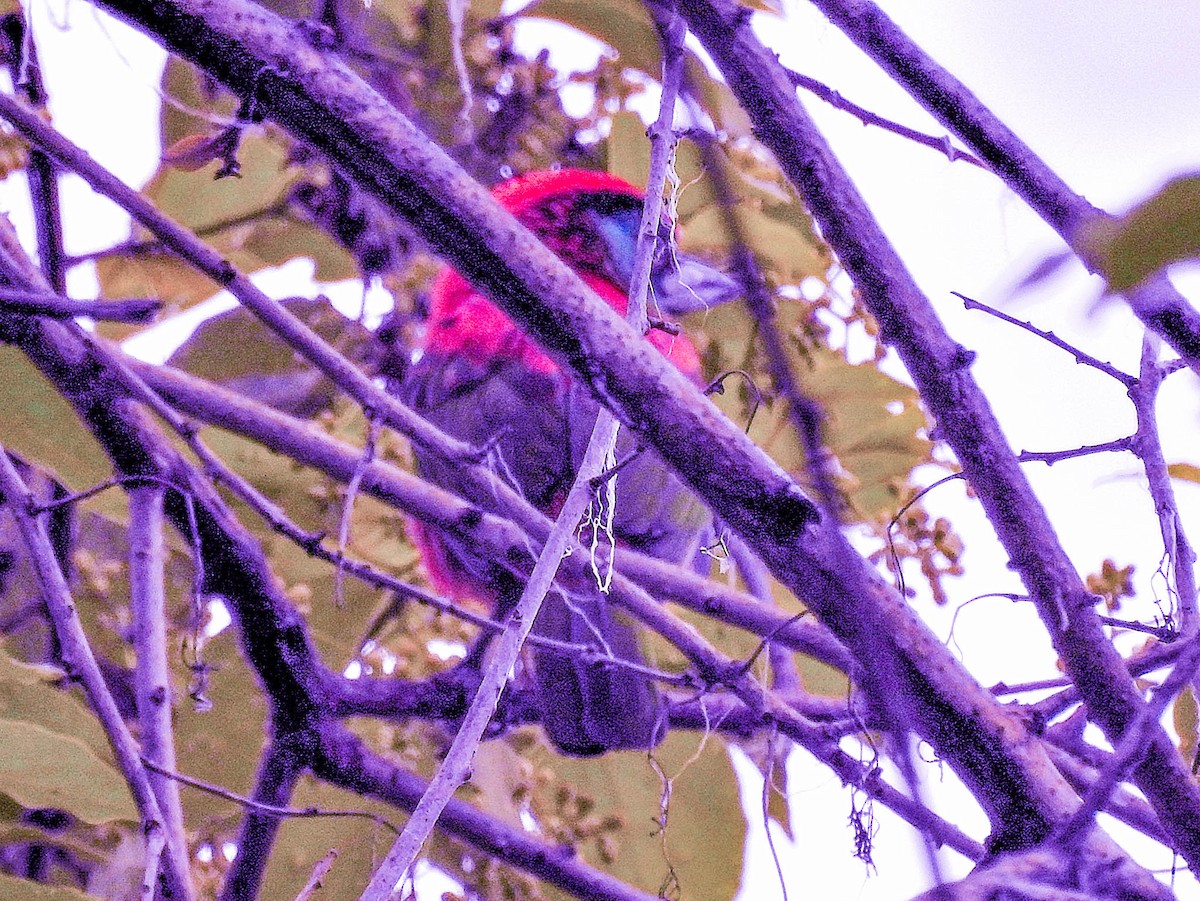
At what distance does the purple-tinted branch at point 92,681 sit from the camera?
1.07 m

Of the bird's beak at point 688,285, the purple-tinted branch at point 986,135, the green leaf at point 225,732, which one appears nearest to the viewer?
the purple-tinted branch at point 986,135

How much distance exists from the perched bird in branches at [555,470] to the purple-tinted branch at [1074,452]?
23.8 inches

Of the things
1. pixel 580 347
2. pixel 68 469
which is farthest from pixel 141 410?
pixel 580 347

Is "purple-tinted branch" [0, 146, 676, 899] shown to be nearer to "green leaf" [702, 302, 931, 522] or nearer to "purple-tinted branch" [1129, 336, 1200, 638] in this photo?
"green leaf" [702, 302, 931, 522]

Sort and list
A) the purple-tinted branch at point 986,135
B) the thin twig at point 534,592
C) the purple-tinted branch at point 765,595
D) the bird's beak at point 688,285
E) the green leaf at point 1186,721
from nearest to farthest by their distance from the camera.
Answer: the thin twig at point 534,592 < the purple-tinted branch at point 986,135 < the green leaf at point 1186,721 < the purple-tinted branch at point 765,595 < the bird's beak at point 688,285

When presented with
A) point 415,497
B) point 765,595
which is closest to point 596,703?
point 765,595

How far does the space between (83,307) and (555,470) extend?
0.99m

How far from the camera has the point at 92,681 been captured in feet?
3.67

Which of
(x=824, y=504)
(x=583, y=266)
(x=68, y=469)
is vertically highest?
(x=583, y=266)

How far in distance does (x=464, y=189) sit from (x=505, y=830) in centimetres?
78

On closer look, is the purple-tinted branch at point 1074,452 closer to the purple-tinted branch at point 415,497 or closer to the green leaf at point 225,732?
the purple-tinted branch at point 415,497

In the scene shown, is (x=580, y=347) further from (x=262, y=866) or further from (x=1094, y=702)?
(x=262, y=866)

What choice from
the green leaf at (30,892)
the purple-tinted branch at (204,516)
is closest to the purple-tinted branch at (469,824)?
the purple-tinted branch at (204,516)

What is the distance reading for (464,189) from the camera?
30.8 inches
